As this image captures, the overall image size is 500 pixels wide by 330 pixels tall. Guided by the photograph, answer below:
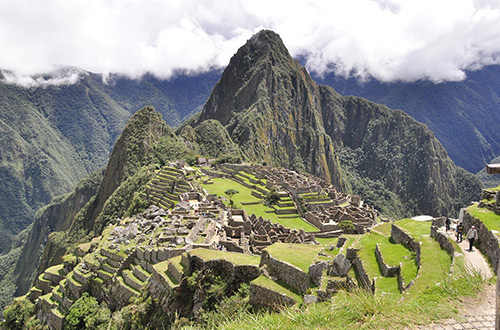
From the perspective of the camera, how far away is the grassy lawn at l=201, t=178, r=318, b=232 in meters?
47.8

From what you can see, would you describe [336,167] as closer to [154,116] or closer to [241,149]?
[241,149]

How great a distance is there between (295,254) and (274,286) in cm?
205

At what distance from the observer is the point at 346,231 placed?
44.3 m

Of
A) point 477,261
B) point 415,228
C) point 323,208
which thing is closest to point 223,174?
point 323,208

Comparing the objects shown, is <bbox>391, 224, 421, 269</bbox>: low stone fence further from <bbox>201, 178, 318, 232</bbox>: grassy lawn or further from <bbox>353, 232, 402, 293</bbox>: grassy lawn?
<bbox>201, 178, 318, 232</bbox>: grassy lawn

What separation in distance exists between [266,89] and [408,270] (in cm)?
18202

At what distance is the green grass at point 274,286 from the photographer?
433 inches

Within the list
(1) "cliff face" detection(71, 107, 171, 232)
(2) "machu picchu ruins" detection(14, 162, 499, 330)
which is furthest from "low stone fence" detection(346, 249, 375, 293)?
(1) "cliff face" detection(71, 107, 171, 232)

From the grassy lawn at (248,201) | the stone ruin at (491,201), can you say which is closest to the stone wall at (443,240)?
the stone ruin at (491,201)

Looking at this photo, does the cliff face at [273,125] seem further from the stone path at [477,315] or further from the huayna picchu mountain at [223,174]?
the stone path at [477,315]

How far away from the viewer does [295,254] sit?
1330 cm

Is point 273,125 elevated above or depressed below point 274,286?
above

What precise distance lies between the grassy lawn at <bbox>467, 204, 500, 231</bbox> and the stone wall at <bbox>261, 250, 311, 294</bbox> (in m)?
5.93

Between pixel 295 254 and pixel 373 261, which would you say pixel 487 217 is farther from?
pixel 295 254
